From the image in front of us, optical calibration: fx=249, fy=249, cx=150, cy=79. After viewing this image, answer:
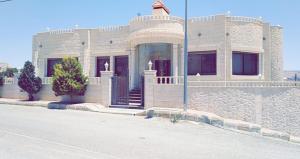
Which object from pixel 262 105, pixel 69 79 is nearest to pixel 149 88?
pixel 69 79

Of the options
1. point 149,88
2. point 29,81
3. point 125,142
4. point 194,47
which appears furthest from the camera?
point 194,47

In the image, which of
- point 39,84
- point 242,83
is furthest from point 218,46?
point 39,84

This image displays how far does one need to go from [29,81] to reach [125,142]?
13.2 metres

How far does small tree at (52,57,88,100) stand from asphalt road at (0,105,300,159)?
476 cm

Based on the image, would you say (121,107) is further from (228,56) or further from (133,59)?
(228,56)

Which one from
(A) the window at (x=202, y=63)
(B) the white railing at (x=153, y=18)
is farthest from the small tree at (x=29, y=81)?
(A) the window at (x=202, y=63)

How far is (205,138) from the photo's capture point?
912 cm

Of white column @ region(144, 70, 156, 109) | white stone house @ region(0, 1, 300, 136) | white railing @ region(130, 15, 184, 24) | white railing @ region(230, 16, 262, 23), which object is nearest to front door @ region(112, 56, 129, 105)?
white stone house @ region(0, 1, 300, 136)

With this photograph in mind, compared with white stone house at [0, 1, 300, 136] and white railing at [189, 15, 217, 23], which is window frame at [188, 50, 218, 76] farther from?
white railing at [189, 15, 217, 23]

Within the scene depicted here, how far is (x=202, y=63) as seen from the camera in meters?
18.9

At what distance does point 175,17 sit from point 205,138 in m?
11.1

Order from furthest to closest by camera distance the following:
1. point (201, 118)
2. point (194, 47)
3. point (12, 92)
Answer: point (12, 92)
point (194, 47)
point (201, 118)

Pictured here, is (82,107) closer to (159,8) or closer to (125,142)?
(125,142)

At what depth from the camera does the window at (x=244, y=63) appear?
18.7 metres
